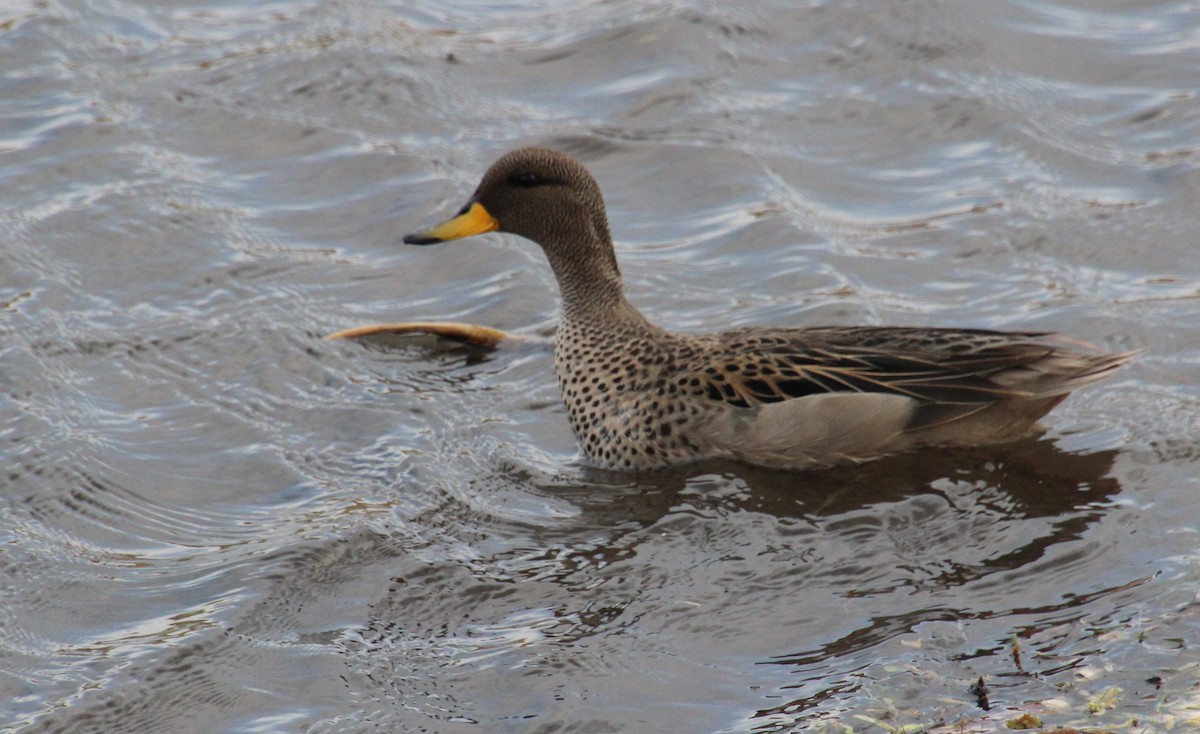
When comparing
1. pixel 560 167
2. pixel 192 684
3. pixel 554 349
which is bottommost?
pixel 192 684

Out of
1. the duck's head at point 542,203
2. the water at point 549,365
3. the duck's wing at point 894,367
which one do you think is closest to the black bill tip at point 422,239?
the duck's head at point 542,203

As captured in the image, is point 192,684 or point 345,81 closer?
point 192,684

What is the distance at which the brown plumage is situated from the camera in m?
6.69

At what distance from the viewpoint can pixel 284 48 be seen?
1083cm

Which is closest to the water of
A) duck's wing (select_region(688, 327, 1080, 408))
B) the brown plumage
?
the brown plumage

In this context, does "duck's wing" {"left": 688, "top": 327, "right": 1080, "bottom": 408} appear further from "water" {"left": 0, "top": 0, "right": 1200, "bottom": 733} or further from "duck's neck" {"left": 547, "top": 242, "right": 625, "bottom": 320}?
"duck's neck" {"left": 547, "top": 242, "right": 625, "bottom": 320}

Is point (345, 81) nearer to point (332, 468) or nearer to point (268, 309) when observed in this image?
point (268, 309)

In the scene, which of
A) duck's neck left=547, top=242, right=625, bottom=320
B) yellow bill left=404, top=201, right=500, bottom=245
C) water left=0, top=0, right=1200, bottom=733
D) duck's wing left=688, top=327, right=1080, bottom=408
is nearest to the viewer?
water left=0, top=0, right=1200, bottom=733

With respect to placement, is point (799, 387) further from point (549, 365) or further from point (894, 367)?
point (549, 365)

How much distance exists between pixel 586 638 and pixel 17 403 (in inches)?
130

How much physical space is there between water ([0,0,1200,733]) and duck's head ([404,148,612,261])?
744mm

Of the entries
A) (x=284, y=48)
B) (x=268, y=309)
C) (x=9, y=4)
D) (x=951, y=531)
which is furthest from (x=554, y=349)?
(x=9, y=4)

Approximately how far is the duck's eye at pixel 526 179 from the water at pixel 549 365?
3.21 feet

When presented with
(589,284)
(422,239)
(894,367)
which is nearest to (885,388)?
(894,367)
